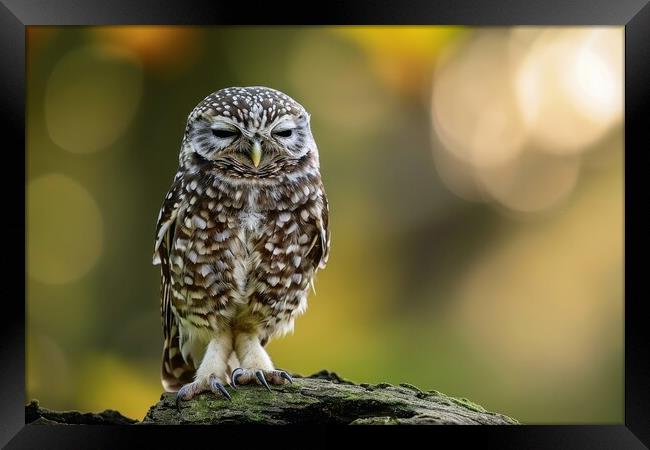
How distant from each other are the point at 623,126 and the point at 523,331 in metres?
1.12

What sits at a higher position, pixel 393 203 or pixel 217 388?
pixel 393 203

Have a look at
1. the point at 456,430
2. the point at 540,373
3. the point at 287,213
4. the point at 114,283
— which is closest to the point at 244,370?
the point at 287,213

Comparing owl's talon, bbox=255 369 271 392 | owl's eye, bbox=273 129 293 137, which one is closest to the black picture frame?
owl's talon, bbox=255 369 271 392

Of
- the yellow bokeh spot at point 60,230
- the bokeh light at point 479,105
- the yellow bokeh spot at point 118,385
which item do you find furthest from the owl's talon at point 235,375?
the bokeh light at point 479,105

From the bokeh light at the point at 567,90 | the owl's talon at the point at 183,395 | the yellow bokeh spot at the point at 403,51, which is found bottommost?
the owl's talon at the point at 183,395

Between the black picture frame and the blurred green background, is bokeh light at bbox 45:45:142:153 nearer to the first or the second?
the blurred green background

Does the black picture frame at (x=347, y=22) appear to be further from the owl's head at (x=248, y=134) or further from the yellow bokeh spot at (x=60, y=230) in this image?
the owl's head at (x=248, y=134)

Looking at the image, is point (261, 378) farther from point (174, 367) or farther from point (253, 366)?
point (174, 367)

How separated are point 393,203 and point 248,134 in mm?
1287

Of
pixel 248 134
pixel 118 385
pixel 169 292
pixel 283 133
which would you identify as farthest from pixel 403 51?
pixel 118 385

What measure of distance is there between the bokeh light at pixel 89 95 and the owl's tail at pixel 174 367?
2.97 ft

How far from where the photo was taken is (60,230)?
11.8 feet

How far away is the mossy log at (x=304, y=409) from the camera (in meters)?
2.99

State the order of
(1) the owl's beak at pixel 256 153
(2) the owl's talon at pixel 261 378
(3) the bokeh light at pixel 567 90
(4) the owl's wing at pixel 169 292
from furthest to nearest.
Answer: (3) the bokeh light at pixel 567 90
(4) the owl's wing at pixel 169 292
(2) the owl's talon at pixel 261 378
(1) the owl's beak at pixel 256 153
